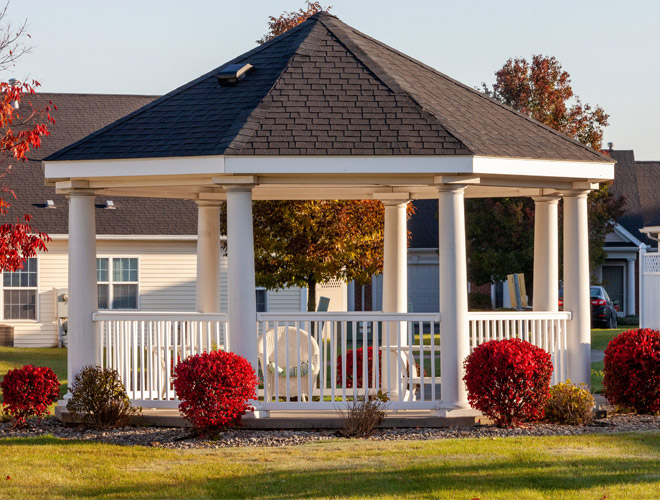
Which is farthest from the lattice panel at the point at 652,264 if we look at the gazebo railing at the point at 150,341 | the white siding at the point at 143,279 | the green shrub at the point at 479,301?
the green shrub at the point at 479,301

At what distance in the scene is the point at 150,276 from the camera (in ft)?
92.7

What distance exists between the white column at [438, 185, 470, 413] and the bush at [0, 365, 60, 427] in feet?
16.2

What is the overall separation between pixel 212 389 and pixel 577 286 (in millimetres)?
5060

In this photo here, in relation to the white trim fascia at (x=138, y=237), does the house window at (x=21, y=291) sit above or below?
below

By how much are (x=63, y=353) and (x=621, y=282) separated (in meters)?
22.9

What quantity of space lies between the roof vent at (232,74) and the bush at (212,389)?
3.82 m

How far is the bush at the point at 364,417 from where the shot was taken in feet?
36.9

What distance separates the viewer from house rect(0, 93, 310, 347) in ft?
90.8

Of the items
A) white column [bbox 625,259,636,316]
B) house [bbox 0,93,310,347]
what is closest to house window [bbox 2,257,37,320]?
house [bbox 0,93,310,347]

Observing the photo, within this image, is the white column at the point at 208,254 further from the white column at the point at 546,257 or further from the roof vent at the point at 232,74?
the white column at the point at 546,257

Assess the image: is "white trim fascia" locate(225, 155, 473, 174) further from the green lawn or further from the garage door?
the garage door

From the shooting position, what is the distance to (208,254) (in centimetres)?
1460

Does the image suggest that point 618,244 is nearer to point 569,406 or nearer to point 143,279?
point 143,279

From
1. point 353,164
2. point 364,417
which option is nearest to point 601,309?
point 364,417
